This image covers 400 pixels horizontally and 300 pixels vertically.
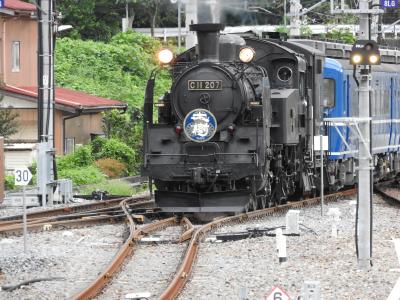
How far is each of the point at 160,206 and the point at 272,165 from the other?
2.55m

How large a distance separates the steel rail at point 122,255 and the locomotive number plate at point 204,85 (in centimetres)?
244

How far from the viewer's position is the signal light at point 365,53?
14.4 m

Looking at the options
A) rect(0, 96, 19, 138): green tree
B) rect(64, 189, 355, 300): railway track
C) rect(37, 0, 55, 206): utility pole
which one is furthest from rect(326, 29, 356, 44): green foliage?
rect(37, 0, 55, 206): utility pole

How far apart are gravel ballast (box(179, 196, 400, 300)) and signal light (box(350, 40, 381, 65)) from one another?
8.96 feet

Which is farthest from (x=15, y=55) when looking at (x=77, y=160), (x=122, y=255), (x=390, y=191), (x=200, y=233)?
(x=122, y=255)

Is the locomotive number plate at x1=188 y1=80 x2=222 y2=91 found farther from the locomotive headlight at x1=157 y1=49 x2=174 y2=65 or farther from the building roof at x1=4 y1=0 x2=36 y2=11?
the building roof at x1=4 y1=0 x2=36 y2=11

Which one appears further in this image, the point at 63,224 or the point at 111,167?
the point at 111,167

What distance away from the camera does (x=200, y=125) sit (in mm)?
19688

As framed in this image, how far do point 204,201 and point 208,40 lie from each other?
293 cm

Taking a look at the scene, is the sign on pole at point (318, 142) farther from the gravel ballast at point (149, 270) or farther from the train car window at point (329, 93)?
the gravel ballast at point (149, 270)

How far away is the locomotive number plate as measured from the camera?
19719 mm

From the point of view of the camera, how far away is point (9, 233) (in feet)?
60.2

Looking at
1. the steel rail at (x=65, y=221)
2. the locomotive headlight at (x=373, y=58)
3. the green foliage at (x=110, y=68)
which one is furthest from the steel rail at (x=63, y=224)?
the green foliage at (x=110, y=68)

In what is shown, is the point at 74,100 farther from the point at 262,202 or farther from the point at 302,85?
the point at 262,202
